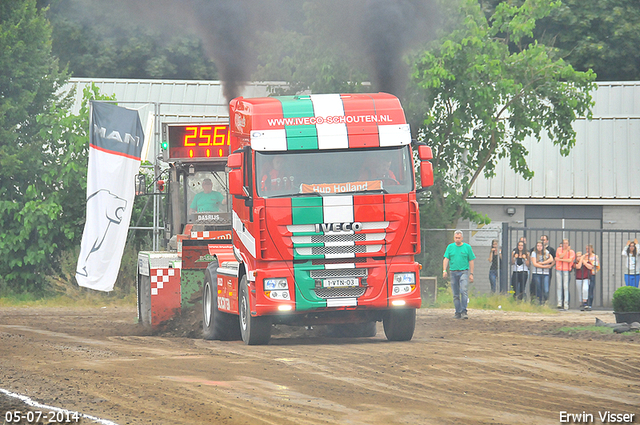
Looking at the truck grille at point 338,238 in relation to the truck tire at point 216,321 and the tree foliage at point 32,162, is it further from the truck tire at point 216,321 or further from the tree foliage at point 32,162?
the tree foliage at point 32,162

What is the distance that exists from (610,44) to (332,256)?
30.4 meters

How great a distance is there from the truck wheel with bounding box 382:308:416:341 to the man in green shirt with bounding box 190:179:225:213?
4.24m

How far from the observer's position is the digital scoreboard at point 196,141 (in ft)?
52.5

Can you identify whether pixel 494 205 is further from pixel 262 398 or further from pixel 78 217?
pixel 262 398

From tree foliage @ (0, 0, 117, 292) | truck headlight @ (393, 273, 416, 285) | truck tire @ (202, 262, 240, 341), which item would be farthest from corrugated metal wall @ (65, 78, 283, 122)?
truck headlight @ (393, 273, 416, 285)

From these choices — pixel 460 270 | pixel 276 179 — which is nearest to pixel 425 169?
pixel 276 179

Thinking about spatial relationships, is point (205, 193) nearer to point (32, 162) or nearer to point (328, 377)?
point (328, 377)

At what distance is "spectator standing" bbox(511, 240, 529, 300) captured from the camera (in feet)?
73.8

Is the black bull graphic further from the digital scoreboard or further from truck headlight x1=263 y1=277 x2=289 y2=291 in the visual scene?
truck headlight x1=263 y1=277 x2=289 y2=291

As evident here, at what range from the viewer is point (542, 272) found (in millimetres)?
22328

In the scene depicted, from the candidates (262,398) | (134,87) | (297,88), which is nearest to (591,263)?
(297,88)

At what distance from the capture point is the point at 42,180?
82.8 feet

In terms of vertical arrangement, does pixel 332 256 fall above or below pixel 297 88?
below

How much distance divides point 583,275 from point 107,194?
11.9m
